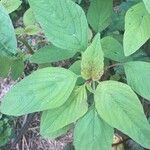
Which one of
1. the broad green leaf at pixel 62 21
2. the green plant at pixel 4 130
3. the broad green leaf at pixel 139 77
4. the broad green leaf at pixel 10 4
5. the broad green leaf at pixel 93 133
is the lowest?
the green plant at pixel 4 130

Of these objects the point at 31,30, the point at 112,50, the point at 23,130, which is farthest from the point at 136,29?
the point at 23,130

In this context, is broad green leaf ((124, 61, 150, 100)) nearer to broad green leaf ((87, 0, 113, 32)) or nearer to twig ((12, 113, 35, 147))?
broad green leaf ((87, 0, 113, 32))

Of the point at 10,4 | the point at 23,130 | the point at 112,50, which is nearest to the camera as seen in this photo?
the point at 112,50

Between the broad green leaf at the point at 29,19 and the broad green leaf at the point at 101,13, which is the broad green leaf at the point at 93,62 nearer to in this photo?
the broad green leaf at the point at 101,13

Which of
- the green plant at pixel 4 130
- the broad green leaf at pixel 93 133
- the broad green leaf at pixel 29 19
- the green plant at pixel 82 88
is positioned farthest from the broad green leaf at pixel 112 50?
the green plant at pixel 4 130

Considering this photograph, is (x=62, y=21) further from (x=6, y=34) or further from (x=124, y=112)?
(x=124, y=112)

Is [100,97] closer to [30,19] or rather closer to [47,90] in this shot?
[47,90]
